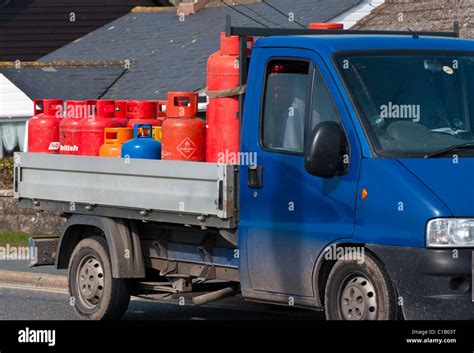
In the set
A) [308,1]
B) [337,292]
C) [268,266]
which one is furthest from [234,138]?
[308,1]

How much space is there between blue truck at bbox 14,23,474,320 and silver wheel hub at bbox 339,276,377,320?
1 centimetres

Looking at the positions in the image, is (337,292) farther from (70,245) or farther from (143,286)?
(70,245)

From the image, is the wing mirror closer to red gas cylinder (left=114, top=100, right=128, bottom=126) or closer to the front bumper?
the front bumper

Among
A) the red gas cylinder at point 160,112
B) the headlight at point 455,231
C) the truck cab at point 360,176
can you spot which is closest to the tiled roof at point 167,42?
the red gas cylinder at point 160,112

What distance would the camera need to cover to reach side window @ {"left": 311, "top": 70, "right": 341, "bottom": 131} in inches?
383

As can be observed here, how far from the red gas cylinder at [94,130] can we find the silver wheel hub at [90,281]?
1.02 metres

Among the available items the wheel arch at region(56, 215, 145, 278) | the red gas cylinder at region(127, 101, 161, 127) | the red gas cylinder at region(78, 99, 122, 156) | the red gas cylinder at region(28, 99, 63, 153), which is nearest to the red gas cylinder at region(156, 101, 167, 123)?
the red gas cylinder at region(127, 101, 161, 127)

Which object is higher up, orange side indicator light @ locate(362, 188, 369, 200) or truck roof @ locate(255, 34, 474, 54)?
truck roof @ locate(255, 34, 474, 54)

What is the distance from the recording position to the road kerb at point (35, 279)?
15.3m

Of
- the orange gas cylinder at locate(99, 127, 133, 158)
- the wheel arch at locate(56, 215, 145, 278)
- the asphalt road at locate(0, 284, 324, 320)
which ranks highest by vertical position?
the orange gas cylinder at locate(99, 127, 133, 158)

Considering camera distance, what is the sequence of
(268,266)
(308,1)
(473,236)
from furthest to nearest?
(308,1)
(268,266)
(473,236)

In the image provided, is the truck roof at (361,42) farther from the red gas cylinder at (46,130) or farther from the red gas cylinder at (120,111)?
the red gas cylinder at (46,130)

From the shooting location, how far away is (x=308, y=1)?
27.5 m

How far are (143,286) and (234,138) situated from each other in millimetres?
2080
